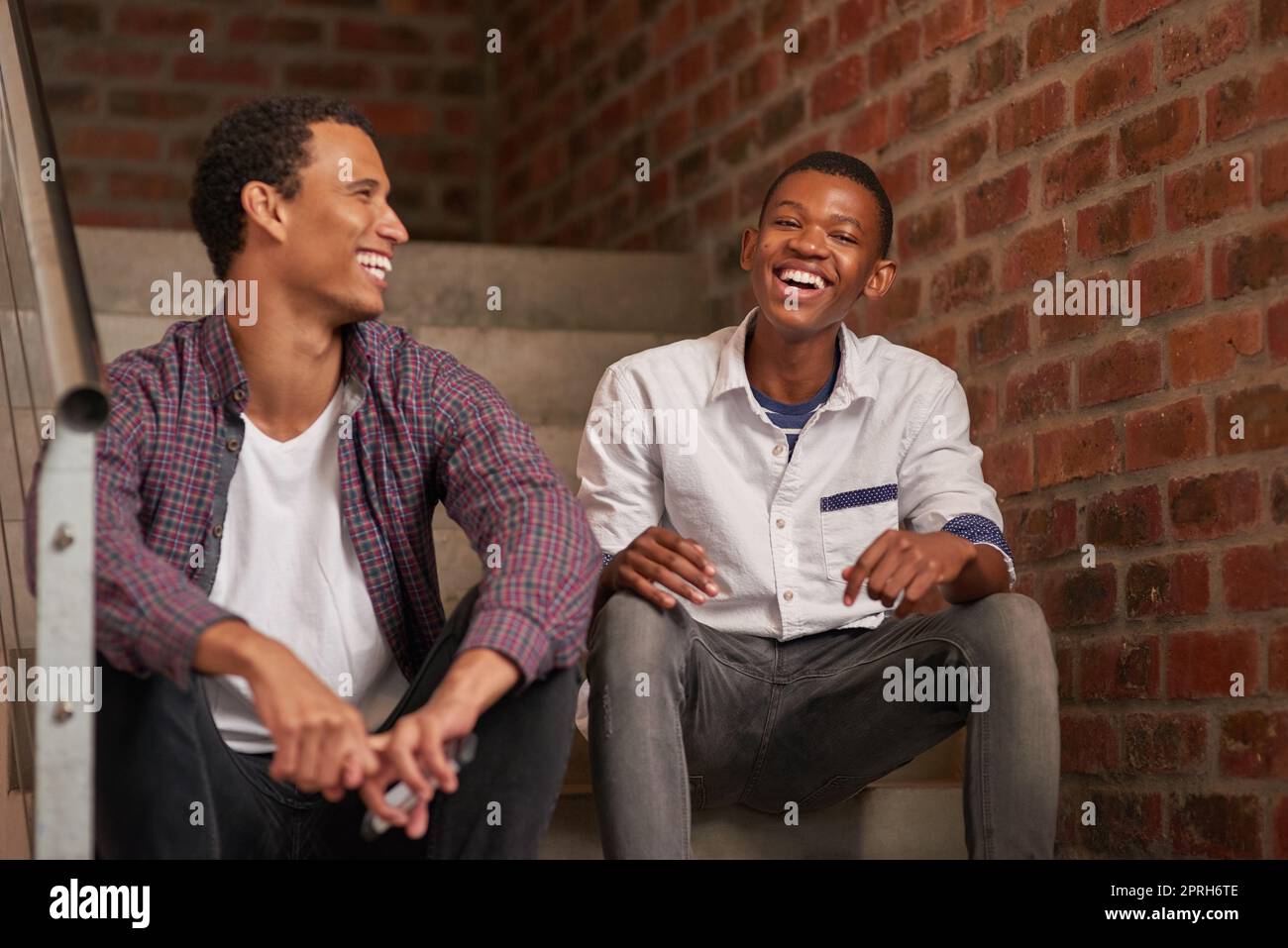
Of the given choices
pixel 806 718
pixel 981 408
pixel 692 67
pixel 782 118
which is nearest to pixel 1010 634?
pixel 806 718

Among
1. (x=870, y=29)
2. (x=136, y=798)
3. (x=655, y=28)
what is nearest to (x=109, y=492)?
(x=136, y=798)

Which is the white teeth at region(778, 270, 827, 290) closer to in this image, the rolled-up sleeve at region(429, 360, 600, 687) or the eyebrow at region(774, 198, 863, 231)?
the eyebrow at region(774, 198, 863, 231)

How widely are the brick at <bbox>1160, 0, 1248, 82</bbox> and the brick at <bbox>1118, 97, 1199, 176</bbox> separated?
0.04 meters

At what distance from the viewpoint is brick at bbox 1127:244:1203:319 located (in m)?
1.99

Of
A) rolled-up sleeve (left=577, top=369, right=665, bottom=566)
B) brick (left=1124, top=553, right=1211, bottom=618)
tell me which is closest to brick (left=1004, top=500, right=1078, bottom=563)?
brick (left=1124, top=553, right=1211, bottom=618)

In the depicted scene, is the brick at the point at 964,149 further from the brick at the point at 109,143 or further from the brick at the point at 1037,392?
the brick at the point at 109,143

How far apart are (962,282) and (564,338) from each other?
78cm

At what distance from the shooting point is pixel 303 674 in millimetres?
1370

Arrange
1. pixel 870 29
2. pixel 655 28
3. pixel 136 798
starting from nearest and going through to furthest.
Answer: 1. pixel 136 798
2. pixel 870 29
3. pixel 655 28

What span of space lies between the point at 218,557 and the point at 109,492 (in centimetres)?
18

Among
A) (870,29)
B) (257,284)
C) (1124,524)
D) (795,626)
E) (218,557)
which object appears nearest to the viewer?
(218,557)

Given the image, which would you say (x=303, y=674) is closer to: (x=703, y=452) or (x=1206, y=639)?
(x=703, y=452)

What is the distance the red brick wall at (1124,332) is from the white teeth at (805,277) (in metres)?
0.37

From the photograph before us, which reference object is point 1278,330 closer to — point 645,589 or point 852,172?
point 852,172
